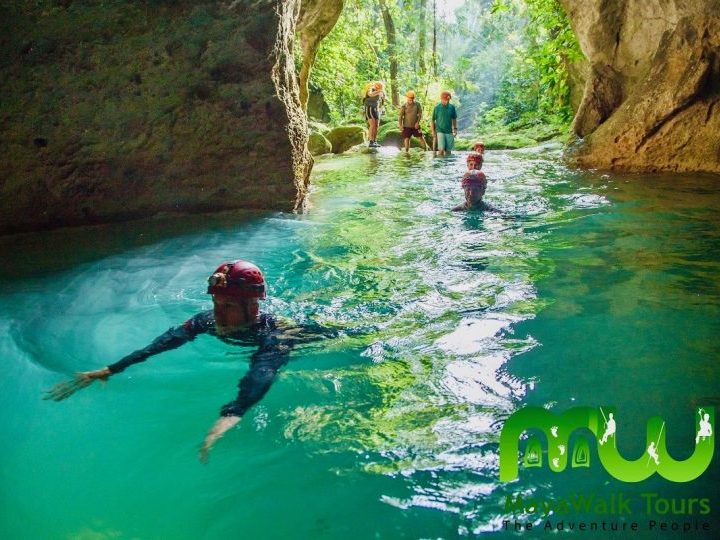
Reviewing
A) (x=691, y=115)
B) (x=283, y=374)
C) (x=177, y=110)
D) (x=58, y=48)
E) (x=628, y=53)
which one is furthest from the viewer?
(x=628, y=53)

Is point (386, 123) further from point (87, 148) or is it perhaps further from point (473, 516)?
point (473, 516)

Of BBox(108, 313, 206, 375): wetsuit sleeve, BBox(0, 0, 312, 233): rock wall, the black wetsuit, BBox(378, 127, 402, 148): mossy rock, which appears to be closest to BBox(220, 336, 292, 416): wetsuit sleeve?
the black wetsuit

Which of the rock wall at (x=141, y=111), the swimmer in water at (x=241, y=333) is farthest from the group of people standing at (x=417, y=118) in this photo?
the swimmer in water at (x=241, y=333)

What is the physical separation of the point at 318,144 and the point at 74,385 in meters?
15.2

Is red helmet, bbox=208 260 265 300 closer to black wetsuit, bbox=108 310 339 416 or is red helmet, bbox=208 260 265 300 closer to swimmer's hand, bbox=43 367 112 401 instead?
black wetsuit, bbox=108 310 339 416

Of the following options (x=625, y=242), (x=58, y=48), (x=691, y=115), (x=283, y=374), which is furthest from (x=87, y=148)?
(x=691, y=115)

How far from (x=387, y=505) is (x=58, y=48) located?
6645mm

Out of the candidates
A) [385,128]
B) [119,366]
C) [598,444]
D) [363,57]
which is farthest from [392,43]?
[598,444]

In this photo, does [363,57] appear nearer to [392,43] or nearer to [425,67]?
[392,43]

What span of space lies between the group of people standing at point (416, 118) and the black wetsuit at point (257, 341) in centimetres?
1108

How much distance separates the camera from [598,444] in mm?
2477

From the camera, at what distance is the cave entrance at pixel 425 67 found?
47.6 ft

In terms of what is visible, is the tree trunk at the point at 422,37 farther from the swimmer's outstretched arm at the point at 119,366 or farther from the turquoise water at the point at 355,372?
the swimmer's outstretched arm at the point at 119,366

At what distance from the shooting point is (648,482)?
87.9 inches
